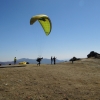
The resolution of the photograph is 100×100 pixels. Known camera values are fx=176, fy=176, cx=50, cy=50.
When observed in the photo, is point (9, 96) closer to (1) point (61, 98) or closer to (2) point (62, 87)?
(1) point (61, 98)

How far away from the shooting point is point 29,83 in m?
16.0

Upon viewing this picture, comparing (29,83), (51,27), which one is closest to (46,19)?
(51,27)

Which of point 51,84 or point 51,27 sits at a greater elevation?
point 51,27

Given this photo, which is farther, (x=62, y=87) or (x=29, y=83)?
(x=29, y=83)

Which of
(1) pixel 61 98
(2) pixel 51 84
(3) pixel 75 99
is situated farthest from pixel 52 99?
(2) pixel 51 84

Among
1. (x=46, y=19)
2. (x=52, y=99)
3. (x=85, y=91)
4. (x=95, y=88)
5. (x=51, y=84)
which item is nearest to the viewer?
(x=52, y=99)

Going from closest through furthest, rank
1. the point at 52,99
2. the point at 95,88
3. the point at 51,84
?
the point at 52,99
the point at 95,88
the point at 51,84

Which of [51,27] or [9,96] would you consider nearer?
[9,96]

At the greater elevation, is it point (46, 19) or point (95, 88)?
point (46, 19)

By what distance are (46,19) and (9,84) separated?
37.5ft

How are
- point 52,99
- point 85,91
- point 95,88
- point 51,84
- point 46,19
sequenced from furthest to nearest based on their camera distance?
point 46,19
point 51,84
point 95,88
point 85,91
point 52,99

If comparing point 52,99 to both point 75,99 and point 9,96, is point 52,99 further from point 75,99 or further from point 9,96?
point 9,96

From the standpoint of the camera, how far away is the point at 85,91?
13906 mm

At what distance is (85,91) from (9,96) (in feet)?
19.2
